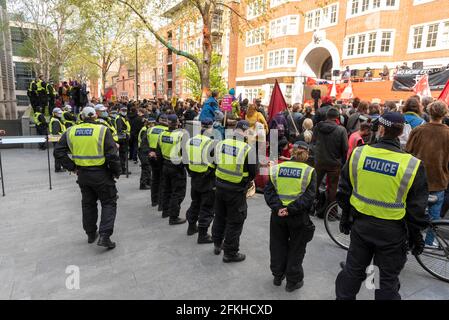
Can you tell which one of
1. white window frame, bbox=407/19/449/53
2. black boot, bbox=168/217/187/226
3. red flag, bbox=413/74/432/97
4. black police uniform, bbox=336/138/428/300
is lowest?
black boot, bbox=168/217/187/226

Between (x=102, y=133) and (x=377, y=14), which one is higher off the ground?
(x=377, y=14)

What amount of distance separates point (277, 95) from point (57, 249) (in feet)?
20.1

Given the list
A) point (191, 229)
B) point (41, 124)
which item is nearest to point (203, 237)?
point (191, 229)

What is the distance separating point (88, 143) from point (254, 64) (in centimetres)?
3368

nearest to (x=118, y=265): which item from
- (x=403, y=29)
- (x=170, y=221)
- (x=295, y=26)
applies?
(x=170, y=221)

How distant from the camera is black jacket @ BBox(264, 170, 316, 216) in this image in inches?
133

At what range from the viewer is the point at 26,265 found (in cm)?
414

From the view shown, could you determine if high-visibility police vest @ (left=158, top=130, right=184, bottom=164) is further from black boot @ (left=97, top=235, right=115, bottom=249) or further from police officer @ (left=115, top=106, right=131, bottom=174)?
police officer @ (left=115, top=106, right=131, bottom=174)

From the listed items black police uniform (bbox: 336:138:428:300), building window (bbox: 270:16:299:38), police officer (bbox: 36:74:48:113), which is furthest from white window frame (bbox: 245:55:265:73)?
black police uniform (bbox: 336:138:428:300)

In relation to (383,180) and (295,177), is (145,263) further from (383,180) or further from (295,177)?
(383,180)

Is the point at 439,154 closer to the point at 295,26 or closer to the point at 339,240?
the point at 339,240

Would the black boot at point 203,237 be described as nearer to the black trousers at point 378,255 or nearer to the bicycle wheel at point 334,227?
the bicycle wheel at point 334,227

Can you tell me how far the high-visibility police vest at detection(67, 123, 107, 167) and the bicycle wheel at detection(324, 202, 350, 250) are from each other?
3636mm

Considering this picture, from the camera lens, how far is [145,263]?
4207 mm
